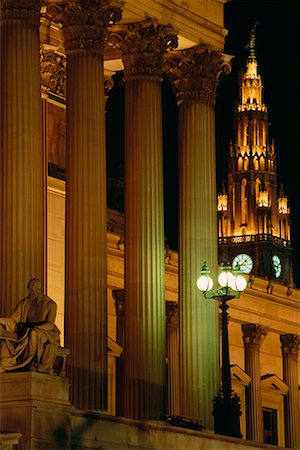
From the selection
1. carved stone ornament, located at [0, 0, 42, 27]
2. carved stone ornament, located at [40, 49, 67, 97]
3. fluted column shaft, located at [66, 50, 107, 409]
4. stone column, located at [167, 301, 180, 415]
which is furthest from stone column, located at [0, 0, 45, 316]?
stone column, located at [167, 301, 180, 415]

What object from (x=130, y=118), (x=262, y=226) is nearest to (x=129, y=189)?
(x=130, y=118)

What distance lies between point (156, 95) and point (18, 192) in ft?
31.6

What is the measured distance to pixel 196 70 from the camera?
64.6 m

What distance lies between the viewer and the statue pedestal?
45.6 metres

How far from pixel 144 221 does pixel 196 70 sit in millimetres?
7206

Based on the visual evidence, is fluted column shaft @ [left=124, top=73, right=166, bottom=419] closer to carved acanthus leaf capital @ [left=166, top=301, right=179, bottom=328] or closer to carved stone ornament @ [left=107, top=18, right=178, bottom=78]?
carved stone ornament @ [left=107, top=18, right=178, bottom=78]

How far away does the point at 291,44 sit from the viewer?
117 m

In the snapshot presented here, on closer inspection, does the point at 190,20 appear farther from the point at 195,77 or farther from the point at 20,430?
the point at 20,430

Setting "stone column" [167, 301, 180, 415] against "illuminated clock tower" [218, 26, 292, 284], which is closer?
"stone column" [167, 301, 180, 415]

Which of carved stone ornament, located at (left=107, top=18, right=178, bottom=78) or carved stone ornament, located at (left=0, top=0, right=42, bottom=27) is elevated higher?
carved stone ornament, located at (left=107, top=18, right=178, bottom=78)

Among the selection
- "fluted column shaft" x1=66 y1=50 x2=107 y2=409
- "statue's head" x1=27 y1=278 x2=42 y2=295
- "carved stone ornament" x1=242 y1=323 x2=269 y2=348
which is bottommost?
"statue's head" x1=27 y1=278 x2=42 y2=295

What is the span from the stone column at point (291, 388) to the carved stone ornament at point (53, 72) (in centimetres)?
3216

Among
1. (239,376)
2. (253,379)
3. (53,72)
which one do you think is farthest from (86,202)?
(253,379)

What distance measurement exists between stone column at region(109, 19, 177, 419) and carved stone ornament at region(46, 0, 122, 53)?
3536 millimetres
